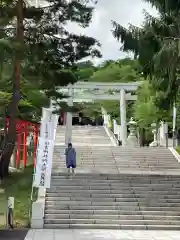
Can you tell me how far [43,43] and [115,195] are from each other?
7.57 meters

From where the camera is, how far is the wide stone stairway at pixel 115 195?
51.4 feet

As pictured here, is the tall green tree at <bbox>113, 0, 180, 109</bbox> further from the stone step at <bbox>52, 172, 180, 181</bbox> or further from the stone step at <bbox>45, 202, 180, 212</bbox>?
the stone step at <bbox>45, 202, 180, 212</bbox>

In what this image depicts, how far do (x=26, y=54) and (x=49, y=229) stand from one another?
313 inches

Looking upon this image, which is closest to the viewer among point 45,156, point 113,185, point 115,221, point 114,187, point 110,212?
point 45,156

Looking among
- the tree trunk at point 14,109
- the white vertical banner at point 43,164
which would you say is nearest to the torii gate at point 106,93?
the tree trunk at point 14,109

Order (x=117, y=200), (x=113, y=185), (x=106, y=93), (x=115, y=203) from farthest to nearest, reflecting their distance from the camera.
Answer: (x=106, y=93), (x=113, y=185), (x=117, y=200), (x=115, y=203)

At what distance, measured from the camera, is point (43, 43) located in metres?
21.1

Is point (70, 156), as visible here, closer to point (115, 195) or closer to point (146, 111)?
point (115, 195)

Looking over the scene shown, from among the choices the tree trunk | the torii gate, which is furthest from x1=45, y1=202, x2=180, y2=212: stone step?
the torii gate

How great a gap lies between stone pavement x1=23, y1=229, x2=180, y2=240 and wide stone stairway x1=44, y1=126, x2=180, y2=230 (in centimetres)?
73

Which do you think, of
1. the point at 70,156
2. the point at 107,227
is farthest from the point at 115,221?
the point at 70,156

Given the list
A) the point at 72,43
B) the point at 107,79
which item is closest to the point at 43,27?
the point at 72,43

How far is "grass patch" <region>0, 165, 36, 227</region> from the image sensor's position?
1575 cm

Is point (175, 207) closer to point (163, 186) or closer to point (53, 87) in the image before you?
point (163, 186)
